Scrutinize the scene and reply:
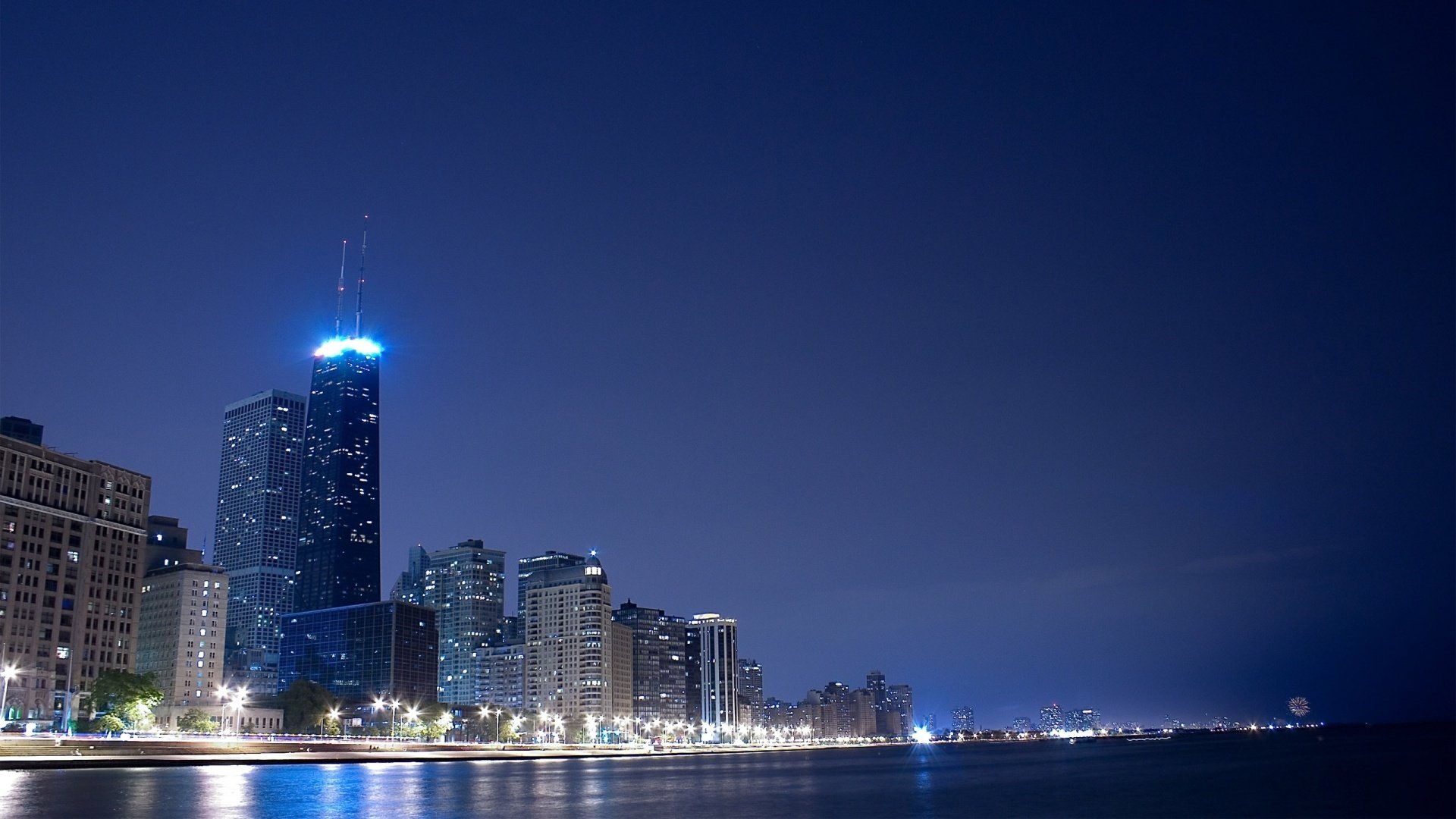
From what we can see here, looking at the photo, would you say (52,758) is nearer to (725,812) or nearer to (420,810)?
(420,810)

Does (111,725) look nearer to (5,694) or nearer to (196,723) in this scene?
(5,694)

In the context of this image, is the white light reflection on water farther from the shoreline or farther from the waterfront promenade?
the waterfront promenade

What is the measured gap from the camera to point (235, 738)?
15450 cm

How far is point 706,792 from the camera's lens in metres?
104

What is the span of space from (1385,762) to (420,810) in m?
154

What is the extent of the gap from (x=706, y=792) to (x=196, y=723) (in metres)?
119

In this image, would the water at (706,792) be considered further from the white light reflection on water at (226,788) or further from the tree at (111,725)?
the tree at (111,725)

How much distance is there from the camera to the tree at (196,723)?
185750 millimetres

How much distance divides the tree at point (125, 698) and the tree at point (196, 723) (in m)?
21.6

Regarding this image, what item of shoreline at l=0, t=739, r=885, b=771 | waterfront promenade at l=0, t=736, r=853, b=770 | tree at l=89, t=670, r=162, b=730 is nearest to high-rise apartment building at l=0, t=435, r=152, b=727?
tree at l=89, t=670, r=162, b=730

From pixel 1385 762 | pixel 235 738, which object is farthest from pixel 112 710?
pixel 1385 762

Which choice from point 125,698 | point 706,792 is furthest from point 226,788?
point 125,698

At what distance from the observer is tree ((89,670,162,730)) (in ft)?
519

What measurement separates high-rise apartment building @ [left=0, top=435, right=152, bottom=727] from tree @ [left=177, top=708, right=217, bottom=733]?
12949mm
